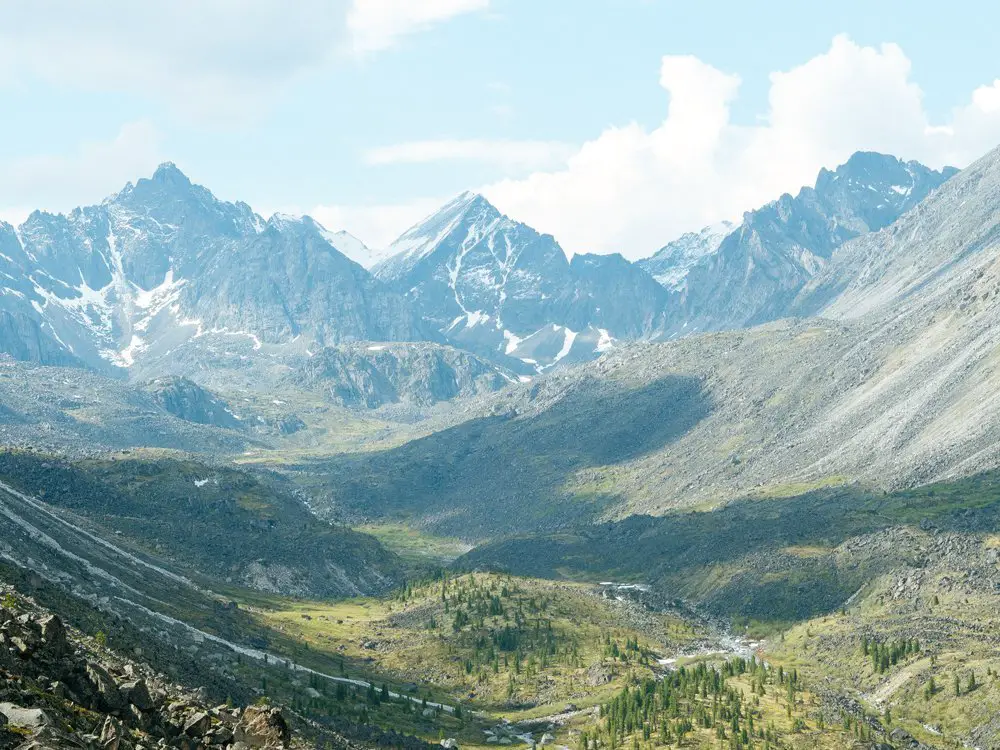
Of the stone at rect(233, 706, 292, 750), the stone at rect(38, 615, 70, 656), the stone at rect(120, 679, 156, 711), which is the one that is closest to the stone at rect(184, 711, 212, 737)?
the stone at rect(233, 706, 292, 750)

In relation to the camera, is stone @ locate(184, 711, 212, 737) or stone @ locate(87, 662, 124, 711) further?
stone @ locate(184, 711, 212, 737)

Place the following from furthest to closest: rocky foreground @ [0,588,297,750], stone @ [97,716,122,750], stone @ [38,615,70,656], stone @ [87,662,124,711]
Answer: stone @ [38,615,70,656] < stone @ [87,662,124,711] < rocky foreground @ [0,588,297,750] < stone @ [97,716,122,750]

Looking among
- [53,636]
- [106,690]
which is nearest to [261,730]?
[106,690]

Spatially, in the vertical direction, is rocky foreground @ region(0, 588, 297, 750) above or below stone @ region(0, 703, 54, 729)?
below

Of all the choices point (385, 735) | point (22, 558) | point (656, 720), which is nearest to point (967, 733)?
point (656, 720)

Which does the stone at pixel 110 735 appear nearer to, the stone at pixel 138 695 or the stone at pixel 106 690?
the stone at pixel 106 690

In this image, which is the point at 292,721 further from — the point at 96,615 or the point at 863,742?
the point at 863,742

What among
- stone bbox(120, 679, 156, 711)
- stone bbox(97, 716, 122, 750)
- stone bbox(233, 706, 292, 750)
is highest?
stone bbox(97, 716, 122, 750)

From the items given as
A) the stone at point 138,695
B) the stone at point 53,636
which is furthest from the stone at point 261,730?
the stone at point 53,636

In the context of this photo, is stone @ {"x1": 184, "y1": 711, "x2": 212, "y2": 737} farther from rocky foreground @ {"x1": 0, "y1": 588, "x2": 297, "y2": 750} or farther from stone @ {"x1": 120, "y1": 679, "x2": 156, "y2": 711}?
stone @ {"x1": 120, "y1": 679, "x2": 156, "y2": 711}

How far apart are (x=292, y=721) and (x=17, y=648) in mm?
69009

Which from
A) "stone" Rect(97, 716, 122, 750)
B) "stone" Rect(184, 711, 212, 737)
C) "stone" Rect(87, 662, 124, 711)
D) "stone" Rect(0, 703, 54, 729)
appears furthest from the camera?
"stone" Rect(184, 711, 212, 737)

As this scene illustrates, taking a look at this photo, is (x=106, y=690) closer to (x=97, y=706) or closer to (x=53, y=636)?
(x=97, y=706)

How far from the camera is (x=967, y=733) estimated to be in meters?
194
